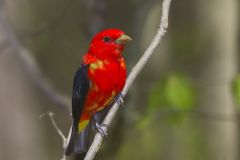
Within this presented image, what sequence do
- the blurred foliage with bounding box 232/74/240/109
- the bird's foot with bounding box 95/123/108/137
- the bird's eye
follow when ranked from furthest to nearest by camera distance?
the blurred foliage with bounding box 232/74/240/109
the bird's eye
the bird's foot with bounding box 95/123/108/137

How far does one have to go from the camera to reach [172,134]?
895 centimetres

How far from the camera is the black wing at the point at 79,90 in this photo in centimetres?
557

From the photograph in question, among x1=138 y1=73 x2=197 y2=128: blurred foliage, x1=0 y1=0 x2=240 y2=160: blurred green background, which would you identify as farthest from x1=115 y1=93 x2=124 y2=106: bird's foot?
x1=0 y1=0 x2=240 y2=160: blurred green background

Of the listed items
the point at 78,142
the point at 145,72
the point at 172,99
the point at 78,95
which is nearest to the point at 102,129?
the point at 78,95

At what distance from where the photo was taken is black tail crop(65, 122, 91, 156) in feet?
18.6

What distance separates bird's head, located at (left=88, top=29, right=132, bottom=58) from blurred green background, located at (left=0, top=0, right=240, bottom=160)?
5.67 ft

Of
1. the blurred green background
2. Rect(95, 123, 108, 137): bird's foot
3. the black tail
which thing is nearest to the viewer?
Rect(95, 123, 108, 137): bird's foot

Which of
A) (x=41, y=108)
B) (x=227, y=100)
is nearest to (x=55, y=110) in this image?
(x=41, y=108)

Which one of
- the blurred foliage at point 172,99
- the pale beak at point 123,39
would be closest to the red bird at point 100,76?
the pale beak at point 123,39

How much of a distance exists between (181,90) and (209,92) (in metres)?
3.11

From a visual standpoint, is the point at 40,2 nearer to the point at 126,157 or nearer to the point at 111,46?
the point at 126,157

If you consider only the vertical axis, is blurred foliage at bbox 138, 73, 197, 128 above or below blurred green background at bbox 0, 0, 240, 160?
above

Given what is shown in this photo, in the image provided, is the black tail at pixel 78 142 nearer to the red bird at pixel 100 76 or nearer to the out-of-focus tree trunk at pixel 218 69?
the red bird at pixel 100 76

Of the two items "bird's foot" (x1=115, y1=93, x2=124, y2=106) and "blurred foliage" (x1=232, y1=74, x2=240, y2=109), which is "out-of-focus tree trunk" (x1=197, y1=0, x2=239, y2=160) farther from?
"bird's foot" (x1=115, y1=93, x2=124, y2=106)
